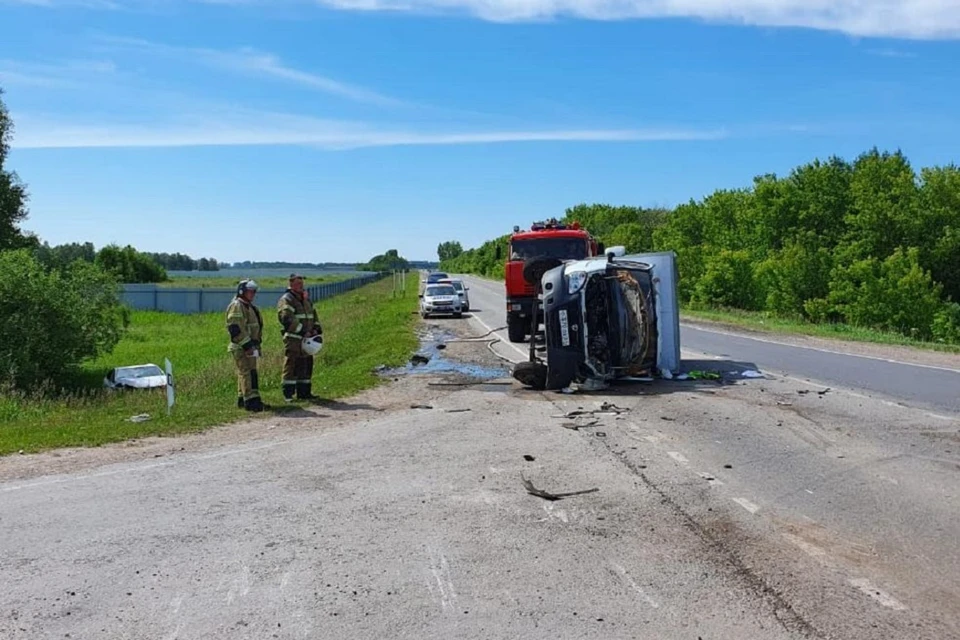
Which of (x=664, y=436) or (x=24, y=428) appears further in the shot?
(x=24, y=428)

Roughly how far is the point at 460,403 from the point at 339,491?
506 cm

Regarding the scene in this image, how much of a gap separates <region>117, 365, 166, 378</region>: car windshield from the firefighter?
9527 mm

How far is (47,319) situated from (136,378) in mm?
3024

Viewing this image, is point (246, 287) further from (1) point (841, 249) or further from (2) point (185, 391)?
(1) point (841, 249)

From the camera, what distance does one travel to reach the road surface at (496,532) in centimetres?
462

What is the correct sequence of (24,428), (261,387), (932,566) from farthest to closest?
(261,387) < (24,428) < (932,566)

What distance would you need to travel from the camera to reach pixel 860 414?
10.9 meters

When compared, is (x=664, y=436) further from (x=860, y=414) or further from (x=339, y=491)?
(x=339, y=491)

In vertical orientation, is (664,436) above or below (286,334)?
below

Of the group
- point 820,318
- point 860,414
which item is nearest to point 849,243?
point 820,318

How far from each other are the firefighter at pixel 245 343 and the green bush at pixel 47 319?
9408 millimetres

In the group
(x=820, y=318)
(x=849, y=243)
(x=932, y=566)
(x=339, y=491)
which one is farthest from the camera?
(x=849, y=243)

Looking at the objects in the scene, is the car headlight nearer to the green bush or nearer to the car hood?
the car hood

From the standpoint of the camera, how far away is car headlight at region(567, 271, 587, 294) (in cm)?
1347
